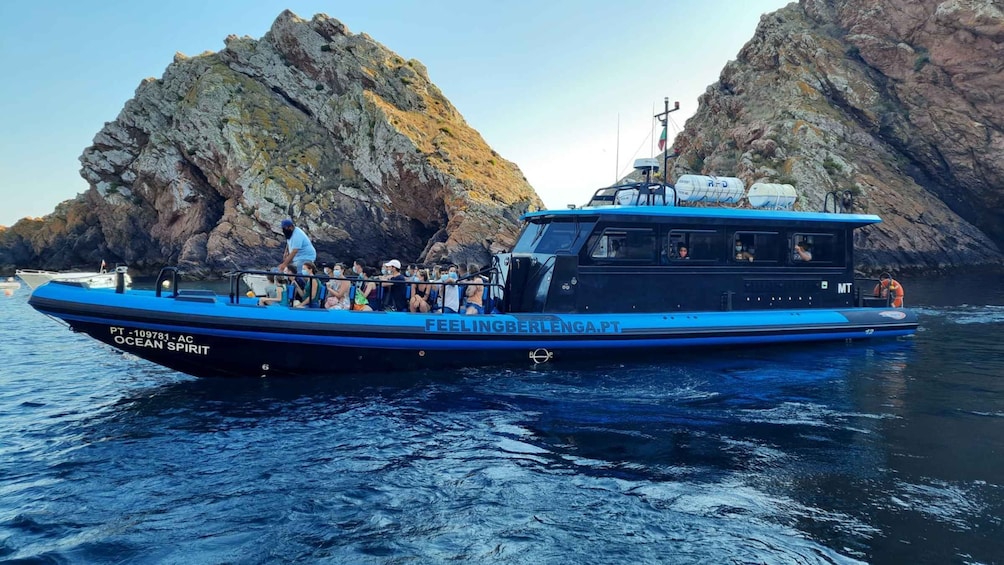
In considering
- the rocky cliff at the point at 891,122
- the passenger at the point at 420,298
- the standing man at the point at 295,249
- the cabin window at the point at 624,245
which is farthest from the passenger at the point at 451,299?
the rocky cliff at the point at 891,122

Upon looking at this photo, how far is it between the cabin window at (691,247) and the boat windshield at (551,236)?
176 centimetres

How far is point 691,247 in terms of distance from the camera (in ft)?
35.8

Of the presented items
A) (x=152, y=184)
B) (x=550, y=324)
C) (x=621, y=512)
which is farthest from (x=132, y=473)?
(x=152, y=184)

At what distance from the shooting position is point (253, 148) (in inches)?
1838

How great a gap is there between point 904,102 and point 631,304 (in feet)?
154

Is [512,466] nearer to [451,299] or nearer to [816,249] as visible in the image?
[451,299]

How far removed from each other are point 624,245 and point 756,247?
3.11 m

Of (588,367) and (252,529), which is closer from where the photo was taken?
(252,529)

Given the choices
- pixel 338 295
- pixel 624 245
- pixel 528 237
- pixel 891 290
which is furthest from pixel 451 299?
pixel 891 290

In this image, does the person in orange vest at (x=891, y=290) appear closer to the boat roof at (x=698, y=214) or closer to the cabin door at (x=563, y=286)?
the boat roof at (x=698, y=214)

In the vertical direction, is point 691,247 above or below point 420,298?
above

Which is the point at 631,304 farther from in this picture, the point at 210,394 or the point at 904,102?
the point at 904,102

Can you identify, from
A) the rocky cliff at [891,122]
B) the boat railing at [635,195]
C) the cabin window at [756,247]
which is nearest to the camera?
A: the cabin window at [756,247]

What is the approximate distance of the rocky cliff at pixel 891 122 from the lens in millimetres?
38562
